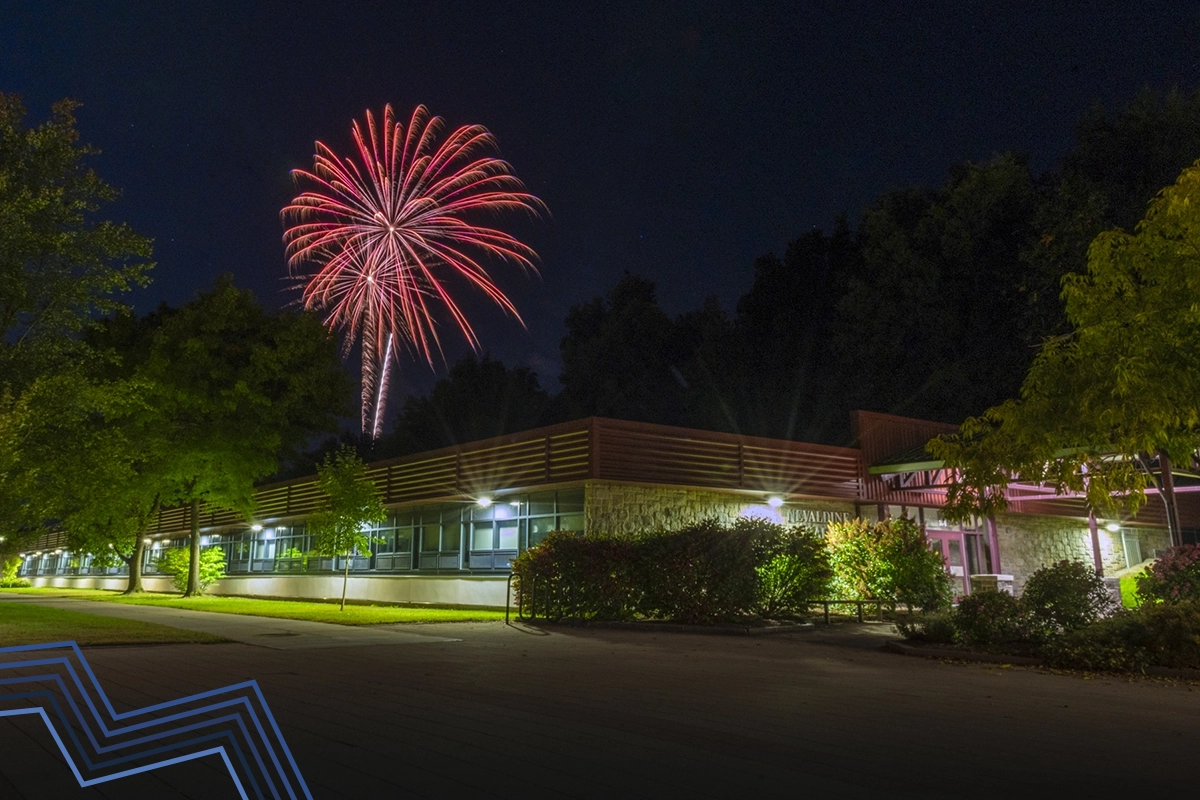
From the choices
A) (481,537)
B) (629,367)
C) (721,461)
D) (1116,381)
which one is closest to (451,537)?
(481,537)

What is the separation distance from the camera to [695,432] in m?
22.9

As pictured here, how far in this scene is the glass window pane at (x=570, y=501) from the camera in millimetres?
21719

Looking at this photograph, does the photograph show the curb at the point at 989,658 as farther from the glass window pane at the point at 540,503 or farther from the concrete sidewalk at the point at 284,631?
the glass window pane at the point at 540,503

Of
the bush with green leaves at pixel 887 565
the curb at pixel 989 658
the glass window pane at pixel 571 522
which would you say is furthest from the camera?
the glass window pane at pixel 571 522

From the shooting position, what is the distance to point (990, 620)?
11.6 metres

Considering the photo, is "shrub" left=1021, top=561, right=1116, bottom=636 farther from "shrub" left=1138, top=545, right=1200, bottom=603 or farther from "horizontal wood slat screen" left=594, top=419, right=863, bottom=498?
"horizontal wood slat screen" left=594, top=419, right=863, bottom=498

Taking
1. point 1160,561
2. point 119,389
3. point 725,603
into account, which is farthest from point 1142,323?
point 119,389

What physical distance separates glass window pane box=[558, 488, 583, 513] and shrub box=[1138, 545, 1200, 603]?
12264 mm

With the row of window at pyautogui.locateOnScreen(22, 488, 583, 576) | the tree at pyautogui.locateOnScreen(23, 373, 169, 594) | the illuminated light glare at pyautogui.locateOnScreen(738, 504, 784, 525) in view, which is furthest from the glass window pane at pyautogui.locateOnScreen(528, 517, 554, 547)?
the tree at pyautogui.locateOnScreen(23, 373, 169, 594)

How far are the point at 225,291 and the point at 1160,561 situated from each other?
2899 cm

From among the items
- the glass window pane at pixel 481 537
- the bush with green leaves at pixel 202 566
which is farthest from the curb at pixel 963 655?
the bush with green leaves at pixel 202 566

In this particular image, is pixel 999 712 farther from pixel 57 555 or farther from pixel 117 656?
pixel 57 555

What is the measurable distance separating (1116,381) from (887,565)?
333 inches

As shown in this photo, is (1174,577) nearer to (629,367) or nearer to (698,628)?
(698,628)
